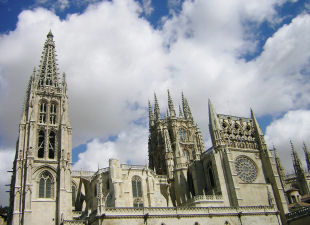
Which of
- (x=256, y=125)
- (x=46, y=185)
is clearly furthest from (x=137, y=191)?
(x=256, y=125)

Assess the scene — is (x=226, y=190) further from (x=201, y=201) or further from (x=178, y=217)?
(x=178, y=217)

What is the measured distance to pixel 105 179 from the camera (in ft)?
156

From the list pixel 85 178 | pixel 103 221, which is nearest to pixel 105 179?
pixel 85 178

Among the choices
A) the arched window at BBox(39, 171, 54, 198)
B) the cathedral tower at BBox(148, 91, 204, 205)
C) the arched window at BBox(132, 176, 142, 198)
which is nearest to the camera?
the arched window at BBox(39, 171, 54, 198)

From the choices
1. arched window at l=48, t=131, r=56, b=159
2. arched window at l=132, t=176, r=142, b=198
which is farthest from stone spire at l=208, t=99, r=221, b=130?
arched window at l=48, t=131, r=56, b=159

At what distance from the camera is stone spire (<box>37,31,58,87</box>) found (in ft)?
184

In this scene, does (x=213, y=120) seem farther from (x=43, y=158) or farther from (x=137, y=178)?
(x=43, y=158)

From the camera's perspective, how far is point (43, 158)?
4678cm

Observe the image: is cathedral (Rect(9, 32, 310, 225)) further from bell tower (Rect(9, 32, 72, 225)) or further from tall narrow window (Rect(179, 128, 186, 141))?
tall narrow window (Rect(179, 128, 186, 141))

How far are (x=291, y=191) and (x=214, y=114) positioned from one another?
21.6 metres

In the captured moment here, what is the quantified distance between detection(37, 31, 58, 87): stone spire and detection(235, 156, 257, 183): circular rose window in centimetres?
3358

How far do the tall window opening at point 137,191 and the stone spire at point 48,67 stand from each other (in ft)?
72.9

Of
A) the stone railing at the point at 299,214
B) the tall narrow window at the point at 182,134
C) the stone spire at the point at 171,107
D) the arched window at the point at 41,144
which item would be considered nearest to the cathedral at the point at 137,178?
the arched window at the point at 41,144

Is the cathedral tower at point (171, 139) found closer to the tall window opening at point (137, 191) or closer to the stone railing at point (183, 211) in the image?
the tall window opening at point (137, 191)
